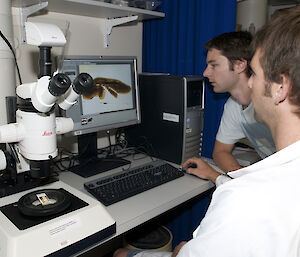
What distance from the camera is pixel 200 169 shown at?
4.76 ft

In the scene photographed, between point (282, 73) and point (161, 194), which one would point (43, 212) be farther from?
point (282, 73)

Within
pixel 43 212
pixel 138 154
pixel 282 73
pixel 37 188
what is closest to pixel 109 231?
pixel 43 212

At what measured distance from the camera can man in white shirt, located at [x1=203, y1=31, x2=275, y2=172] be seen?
161cm

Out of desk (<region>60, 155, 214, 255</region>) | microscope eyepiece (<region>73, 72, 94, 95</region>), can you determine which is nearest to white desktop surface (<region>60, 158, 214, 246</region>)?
desk (<region>60, 155, 214, 255</region>)

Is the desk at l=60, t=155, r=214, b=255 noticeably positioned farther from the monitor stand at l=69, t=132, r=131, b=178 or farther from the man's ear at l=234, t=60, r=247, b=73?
the man's ear at l=234, t=60, r=247, b=73

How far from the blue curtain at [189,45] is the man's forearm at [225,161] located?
0.09 metres

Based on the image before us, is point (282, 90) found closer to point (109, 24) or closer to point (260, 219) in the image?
point (260, 219)

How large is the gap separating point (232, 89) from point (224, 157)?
1.29 feet

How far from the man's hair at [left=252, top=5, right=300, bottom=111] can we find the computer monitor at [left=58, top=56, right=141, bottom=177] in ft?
2.90

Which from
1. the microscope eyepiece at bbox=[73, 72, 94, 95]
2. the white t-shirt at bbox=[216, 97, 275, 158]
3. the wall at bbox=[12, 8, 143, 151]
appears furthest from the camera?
the white t-shirt at bbox=[216, 97, 275, 158]

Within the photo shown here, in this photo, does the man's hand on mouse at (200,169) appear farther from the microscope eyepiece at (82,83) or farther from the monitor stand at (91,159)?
the microscope eyepiece at (82,83)

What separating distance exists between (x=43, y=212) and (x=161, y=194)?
20.1 inches

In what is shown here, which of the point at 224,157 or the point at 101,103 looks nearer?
the point at 101,103

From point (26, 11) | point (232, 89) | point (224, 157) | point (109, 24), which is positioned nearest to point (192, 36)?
point (232, 89)
